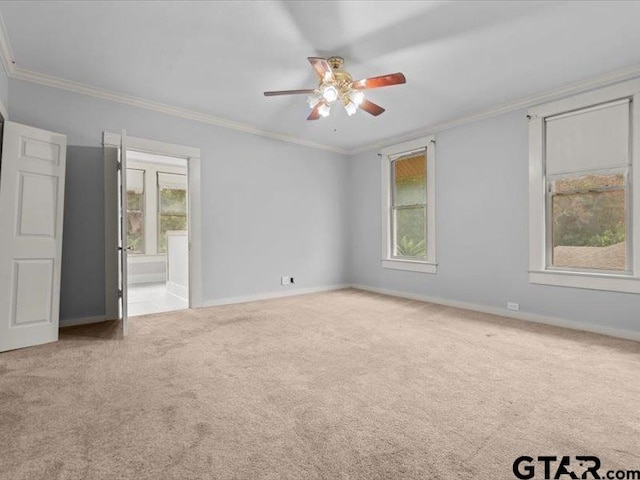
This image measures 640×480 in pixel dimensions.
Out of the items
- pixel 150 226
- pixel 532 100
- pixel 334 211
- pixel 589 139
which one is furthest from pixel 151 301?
pixel 589 139

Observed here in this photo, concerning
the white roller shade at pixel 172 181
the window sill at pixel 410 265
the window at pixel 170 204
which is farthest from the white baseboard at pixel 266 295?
the white roller shade at pixel 172 181

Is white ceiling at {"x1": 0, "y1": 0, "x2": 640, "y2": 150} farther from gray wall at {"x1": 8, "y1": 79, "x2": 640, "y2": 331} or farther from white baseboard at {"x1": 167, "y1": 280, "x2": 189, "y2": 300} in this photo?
white baseboard at {"x1": 167, "y1": 280, "x2": 189, "y2": 300}

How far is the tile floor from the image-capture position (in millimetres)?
4625

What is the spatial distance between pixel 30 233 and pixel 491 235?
5.27 metres

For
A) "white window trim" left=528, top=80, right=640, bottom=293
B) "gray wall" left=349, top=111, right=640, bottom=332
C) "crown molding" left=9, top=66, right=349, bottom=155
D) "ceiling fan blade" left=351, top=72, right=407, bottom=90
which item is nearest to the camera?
"ceiling fan blade" left=351, top=72, right=407, bottom=90

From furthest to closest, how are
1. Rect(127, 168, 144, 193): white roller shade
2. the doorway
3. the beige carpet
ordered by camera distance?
1. Rect(127, 168, 144, 193): white roller shade
2. the doorway
3. the beige carpet

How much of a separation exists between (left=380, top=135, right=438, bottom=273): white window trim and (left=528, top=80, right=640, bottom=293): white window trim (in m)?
1.36

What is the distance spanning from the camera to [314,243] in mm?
5914

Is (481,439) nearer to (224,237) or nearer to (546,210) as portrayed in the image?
(546,210)

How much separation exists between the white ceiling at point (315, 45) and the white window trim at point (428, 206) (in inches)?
44.7

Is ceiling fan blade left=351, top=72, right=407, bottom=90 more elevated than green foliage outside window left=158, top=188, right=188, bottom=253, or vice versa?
ceiling fan blade left=351, top=72, right=407, bottom=90

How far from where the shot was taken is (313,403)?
2.01m

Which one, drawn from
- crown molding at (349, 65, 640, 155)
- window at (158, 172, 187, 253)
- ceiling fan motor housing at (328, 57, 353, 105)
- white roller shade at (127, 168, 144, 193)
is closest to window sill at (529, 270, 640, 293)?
crown molding at (349, 65, 640, 155)

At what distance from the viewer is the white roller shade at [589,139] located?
3.34 metres
